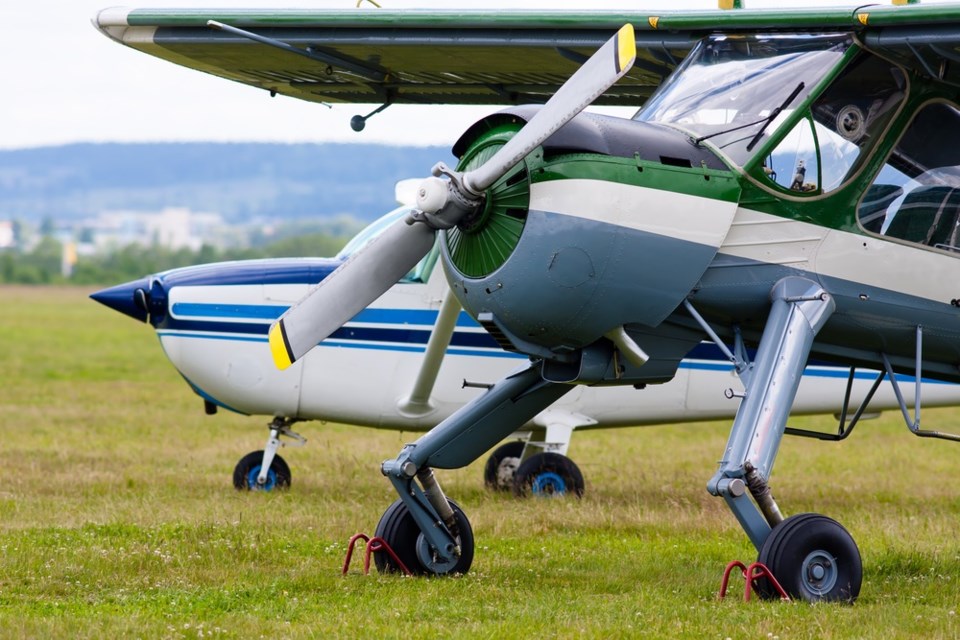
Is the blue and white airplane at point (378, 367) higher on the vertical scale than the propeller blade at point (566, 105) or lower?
lower

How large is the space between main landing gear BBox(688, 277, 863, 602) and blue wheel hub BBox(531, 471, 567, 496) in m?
4.60

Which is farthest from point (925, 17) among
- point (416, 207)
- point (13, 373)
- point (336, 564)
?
point (13, 373)

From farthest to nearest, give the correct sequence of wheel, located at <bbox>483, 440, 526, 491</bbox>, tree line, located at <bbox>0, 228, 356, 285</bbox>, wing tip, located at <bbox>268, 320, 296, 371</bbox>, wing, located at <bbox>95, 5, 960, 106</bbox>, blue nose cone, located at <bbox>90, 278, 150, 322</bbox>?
1. tree line, located at <bbox>0, 228, 356, 285</bbox>
2. wheel, located at <bbox>483, 440, 526, 491</bbox>
3. blue nose cone, located at <bbox>90, 278, 150, 322</bbox>
4. wing, located at <bbox>95, 5, 960, 106</bbox>
5. wing tip, located at <bbox>268, 320, 296, 371</bbox>

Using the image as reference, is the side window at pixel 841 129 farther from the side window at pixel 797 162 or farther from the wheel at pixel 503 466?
the wheel at pixel 503 466

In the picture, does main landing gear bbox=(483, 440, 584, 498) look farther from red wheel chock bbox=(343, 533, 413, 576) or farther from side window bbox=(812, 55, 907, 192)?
side window bbox=(812, 55, 907, 192)

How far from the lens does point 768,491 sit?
270 inches

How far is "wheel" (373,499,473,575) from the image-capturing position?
314 inches

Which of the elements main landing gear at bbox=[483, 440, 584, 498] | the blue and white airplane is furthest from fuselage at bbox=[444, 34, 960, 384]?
main landing gear at bbox=[483, 440, 584, 498]

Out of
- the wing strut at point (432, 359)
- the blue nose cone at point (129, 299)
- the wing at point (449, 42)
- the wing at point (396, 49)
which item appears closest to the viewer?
the wing at point (449, 42)

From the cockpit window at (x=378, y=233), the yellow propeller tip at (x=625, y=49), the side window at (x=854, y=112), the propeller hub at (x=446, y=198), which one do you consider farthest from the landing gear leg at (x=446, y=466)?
the cockpit window at (x=378, y=233)

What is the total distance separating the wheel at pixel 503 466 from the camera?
12.4m

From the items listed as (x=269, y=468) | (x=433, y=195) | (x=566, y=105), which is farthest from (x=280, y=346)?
(x=269, y=468)

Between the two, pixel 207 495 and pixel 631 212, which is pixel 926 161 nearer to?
pixel 631 212

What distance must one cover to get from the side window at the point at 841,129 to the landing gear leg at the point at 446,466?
171 cm
